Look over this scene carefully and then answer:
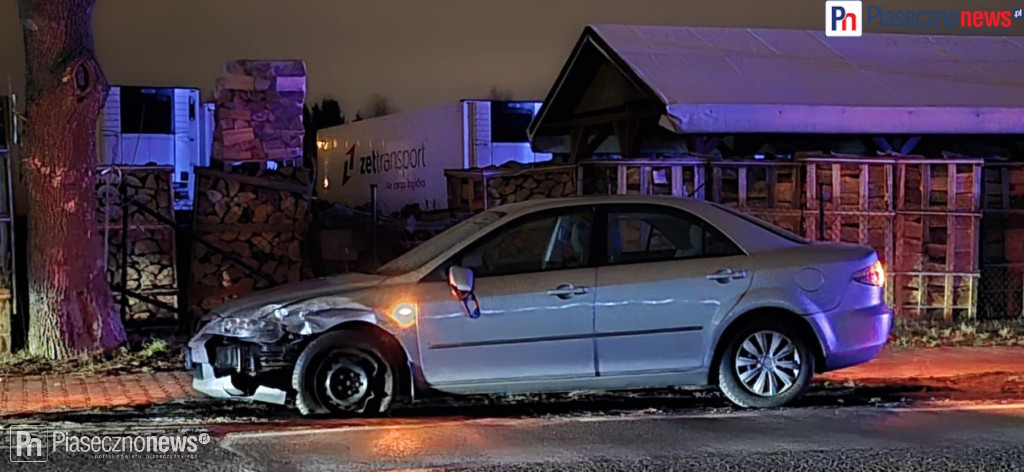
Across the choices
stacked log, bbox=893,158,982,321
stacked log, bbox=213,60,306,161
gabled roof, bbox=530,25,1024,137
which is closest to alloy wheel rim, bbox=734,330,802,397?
stacked log, bbox=893,158,982,321

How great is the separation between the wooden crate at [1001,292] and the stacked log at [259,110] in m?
8.45

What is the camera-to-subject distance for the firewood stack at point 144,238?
11922mm

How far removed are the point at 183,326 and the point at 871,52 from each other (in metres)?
11.9

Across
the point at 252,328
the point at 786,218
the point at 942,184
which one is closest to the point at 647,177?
the point at 786,218

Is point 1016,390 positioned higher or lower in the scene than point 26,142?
lower

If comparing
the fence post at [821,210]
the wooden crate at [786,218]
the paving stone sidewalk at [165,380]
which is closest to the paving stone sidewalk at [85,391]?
the paving stone sidewalk at [165,380]

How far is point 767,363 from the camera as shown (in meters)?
7.73

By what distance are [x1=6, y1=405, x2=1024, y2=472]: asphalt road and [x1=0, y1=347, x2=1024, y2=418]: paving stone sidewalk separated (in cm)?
110

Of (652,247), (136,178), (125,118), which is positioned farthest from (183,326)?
(125,118)

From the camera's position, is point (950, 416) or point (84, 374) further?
point (84, 374)

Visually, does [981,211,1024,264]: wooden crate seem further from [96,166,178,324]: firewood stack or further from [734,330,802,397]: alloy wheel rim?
[96,166,178,324]: firewood stack

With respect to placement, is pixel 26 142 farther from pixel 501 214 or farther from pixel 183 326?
pixel 501 214

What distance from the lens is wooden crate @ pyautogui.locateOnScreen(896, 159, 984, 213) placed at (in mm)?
12344

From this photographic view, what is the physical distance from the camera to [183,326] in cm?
1187
